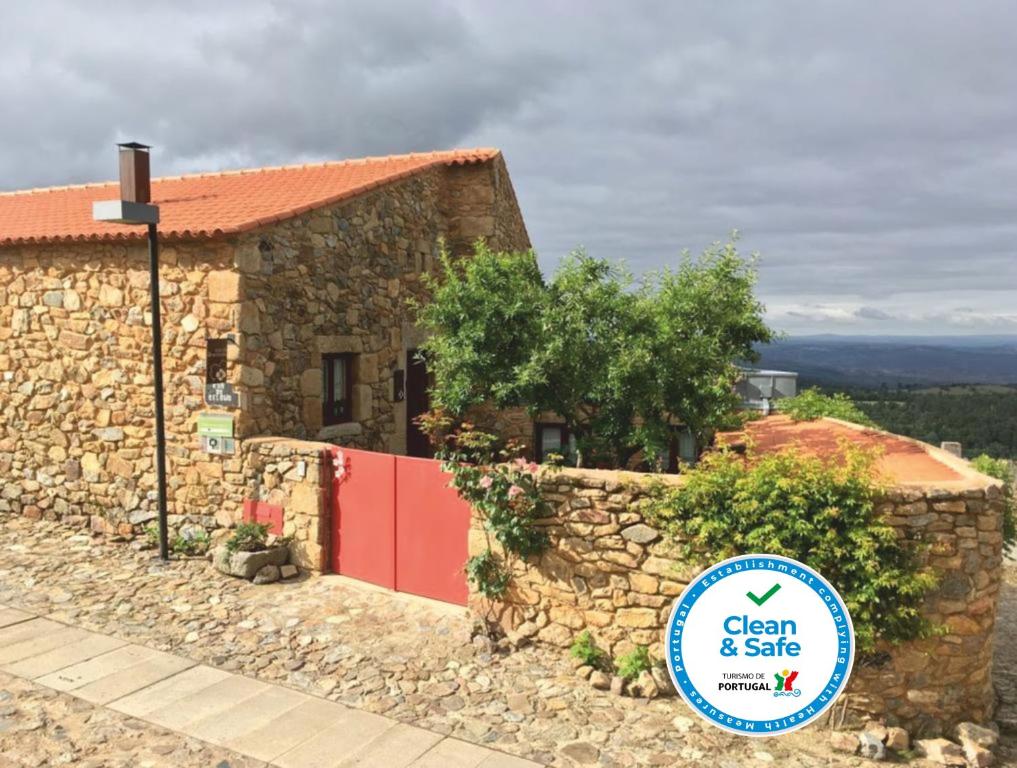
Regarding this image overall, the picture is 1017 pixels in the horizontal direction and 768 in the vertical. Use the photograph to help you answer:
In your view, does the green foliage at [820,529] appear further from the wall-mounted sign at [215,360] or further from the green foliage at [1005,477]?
the wall-mounted sign at [215,360]

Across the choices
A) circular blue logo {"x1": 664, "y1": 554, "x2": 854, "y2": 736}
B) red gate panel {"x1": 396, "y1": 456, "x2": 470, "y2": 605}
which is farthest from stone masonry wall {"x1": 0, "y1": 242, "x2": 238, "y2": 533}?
circular blue logo {"x1": 664, "y1": 554, "x2": 854, "y2": 736}

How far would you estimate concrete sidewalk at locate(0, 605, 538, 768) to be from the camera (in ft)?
15.7

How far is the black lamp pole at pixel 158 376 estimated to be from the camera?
8.12m

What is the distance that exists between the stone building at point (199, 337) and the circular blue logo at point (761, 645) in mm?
5648

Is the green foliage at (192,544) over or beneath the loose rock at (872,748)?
over

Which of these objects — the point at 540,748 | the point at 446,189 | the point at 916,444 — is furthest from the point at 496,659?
the point at 446,189

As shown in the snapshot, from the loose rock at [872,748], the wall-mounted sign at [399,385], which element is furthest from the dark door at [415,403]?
the loose rock at [872,748]

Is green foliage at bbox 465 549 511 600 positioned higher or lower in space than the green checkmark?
lower

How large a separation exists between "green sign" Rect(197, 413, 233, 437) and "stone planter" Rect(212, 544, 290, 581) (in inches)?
51.7

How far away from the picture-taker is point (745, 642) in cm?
483

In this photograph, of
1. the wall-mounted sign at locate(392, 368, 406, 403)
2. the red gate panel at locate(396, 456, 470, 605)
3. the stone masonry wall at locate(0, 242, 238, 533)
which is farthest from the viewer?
the wall-mounted sign at locate(392, 368, 406, 403)

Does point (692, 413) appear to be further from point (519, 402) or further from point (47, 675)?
point (47, 675)

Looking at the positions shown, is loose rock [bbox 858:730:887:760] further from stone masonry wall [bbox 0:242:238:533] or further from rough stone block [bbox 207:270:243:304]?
rough stone block [bbox 207:270:243:304]

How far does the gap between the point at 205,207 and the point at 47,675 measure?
619cm
